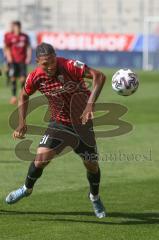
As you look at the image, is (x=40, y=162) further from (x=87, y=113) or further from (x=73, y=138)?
(x=87, y=113)

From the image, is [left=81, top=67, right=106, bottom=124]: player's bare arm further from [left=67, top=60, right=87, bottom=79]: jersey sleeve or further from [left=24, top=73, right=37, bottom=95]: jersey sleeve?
[left=24, top=73, right=37, bottom=95]: jersey sleeve

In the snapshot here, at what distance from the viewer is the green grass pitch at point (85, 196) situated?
8.60 meters

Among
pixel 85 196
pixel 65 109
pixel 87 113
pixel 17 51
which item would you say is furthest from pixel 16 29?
pixel 87 113

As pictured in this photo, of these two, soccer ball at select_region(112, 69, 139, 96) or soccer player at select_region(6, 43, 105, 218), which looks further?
soccer ball at select_region(112, 69, 139, 96)

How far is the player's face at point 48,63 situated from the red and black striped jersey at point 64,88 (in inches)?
3.4

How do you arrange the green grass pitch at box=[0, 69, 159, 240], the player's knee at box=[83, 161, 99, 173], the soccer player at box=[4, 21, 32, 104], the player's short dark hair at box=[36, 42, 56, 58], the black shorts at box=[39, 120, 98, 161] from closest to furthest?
the green grass pitch at box=[0, 69, 159, 240] < the player's short dark hair at box=[36, 42, 56, 58] < the black shorts at box=[39, 120, 98, 161] < the player's knee at box=[83, 161, 99, 173] < the soccer player at box=[4, 21, 32, 104]

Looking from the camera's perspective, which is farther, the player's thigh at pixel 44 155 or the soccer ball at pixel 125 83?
the soccer ball at pixel 125 83

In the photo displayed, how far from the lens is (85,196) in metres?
10.7

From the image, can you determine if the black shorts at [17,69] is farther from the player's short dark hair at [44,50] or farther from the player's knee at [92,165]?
the player's short dark hair at [44,50]

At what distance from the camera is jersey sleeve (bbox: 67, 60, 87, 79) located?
8.98 m

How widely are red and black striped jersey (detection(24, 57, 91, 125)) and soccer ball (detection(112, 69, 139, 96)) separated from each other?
639 millimetres

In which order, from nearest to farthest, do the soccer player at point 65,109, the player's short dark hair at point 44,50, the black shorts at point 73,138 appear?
1. the player's short dark hair at point 44,50
2. the soccer player at point 65,109
3. the black shorts at point 73,138

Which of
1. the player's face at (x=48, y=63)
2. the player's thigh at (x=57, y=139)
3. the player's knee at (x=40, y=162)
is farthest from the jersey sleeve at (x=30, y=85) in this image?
the player's knee at (x=40, y=162)

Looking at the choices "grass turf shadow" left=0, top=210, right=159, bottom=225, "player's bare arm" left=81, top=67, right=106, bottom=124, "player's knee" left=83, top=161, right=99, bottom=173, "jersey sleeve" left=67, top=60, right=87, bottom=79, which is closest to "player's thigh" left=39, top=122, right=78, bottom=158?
"player's knee" left=83, top=161, right=99, bottom=173
